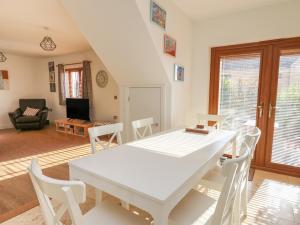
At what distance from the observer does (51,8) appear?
8.81 ft

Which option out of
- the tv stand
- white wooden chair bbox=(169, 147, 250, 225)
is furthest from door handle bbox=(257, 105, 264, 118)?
the tv stand

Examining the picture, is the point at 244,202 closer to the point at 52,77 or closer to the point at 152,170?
the point at 152,170

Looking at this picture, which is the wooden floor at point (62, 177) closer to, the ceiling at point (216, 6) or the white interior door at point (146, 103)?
the white interior door at point (146, 103)

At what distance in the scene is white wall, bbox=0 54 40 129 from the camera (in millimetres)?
5879

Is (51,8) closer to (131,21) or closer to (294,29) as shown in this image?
(131,21)

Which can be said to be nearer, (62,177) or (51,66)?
(62,177)

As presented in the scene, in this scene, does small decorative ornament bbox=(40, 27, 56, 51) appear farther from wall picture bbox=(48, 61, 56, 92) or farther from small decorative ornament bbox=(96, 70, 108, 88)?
wall picture bbox=(48, 61, 56, 92)

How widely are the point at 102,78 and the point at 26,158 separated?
268 cm

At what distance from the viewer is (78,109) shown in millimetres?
5328

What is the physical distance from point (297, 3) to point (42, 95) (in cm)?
731

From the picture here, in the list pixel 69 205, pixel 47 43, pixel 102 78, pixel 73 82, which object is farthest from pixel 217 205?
pixel 73 82

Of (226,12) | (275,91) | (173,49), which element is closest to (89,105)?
(173,49)

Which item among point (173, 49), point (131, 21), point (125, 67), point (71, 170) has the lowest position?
point (71, 170)

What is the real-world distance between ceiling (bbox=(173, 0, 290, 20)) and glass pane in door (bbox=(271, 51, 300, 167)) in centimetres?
81
